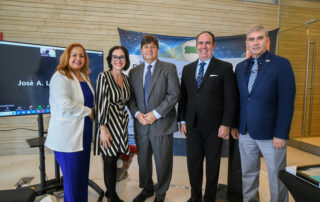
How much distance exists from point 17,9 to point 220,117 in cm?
438

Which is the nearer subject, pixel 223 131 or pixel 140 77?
pixel 223 131

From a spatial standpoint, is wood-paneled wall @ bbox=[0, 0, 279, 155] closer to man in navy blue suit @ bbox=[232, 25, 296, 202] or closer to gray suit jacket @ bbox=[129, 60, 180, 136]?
gray suit jacket @ bbox=[129, 60, 180, 136]

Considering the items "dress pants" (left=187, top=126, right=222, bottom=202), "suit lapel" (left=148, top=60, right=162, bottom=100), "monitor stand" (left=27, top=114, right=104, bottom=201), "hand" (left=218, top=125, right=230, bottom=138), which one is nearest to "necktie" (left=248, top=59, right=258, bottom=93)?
"hand" (left=218, top=125, right=230, bottom=138)

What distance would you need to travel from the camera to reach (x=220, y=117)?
2.15 metres

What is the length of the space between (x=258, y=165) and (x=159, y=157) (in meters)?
1.07

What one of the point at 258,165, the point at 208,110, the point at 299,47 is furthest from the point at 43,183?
the point at 299,47

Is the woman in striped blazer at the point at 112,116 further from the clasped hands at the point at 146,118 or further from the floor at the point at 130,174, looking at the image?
the floor at the point at 130,174

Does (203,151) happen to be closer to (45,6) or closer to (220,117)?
(220,117)

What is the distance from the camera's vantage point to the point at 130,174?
328cm

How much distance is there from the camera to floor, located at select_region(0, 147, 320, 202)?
2.61 m

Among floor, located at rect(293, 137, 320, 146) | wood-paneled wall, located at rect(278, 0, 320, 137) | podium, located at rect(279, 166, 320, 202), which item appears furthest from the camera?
wood-paneled wall, located at rect(278, 0, 320, 137)

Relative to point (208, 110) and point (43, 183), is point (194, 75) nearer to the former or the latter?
point (208, 110)

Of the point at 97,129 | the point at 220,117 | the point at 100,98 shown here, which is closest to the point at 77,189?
the point at 97,129

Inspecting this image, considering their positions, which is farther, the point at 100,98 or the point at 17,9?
the point at 17,9
